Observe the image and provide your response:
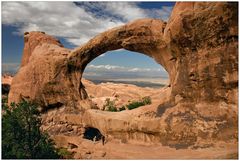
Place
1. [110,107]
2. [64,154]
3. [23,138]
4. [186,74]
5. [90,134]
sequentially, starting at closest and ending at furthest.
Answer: [186,74] → [23,138] → [64,154] → [90,134] → [110,107]

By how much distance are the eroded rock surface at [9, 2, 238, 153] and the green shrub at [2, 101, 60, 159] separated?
4.53 meters

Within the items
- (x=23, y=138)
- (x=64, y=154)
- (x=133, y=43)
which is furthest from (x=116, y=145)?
(x=133, y=43)

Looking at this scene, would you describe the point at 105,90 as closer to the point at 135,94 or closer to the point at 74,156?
the point at 135,94

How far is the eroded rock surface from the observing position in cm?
1315

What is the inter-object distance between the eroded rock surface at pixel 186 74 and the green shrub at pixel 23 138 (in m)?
4.53

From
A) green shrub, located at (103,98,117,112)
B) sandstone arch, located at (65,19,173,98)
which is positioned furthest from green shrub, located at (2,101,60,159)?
green shrub, located at (103,98,117,112)

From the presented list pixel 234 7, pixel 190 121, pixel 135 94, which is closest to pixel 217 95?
pixel 190 121

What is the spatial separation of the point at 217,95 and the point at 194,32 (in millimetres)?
3562

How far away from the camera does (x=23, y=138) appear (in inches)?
647

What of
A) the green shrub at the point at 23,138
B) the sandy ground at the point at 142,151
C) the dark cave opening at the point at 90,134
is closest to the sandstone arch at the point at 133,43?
the sandy ground at the point at 142,151

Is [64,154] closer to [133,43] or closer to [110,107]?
[133,43]

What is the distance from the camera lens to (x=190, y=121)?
14445 millimetres

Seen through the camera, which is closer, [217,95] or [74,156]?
[217,95]

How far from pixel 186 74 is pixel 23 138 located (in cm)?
1072
